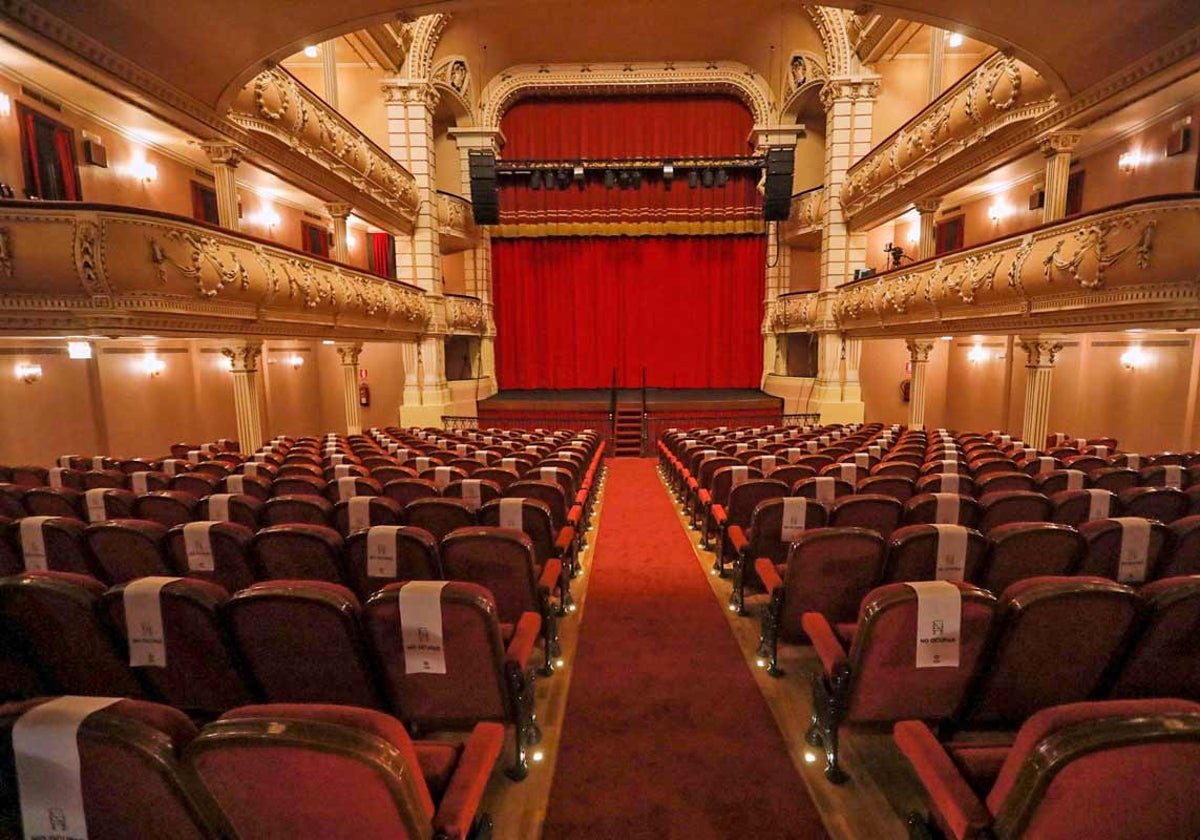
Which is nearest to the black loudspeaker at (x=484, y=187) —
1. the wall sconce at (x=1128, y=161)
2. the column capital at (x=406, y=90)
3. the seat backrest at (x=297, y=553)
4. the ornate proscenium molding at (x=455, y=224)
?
the ornate proscenium molding at (x=455, y=224)

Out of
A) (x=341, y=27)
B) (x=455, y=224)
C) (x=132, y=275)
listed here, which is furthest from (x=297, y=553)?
(x=455, y=224)

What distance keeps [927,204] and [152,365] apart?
14.1 meters

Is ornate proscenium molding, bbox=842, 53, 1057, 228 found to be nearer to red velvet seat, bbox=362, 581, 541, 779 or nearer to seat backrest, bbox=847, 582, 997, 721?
seat backrest, bbox=847, 582, 997, 721

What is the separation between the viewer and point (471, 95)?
15.1 meters

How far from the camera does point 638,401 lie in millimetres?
13953

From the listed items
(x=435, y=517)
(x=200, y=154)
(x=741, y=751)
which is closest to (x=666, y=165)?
(x=200, y=154)

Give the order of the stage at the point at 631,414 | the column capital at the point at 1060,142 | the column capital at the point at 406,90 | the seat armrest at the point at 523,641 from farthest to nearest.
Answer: the column capital at the point at 406,90
the stage at the point at 631,414
the column capital at the point at 1060,142
the seat armrest at the point at 523,641

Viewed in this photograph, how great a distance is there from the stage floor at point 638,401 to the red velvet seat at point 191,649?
36.4ft

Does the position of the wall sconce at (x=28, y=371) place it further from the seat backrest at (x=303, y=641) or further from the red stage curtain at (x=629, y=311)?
the red stage curtain at (x=629, y=311)

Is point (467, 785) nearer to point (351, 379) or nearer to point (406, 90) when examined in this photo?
point (351, 379)

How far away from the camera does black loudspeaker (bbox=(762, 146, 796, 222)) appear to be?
12805 millimetres

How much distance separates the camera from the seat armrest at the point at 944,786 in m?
1.26

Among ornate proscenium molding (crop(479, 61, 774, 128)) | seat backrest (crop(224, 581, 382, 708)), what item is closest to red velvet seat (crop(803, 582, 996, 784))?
seat backrest (crop(224, 581, 382, 708))

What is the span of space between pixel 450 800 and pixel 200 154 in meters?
12.1
